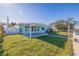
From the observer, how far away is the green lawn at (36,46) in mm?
1891

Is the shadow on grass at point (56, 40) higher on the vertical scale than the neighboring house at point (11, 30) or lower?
lower

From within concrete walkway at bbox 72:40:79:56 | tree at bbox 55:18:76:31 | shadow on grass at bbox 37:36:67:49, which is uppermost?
tree at bbox 55:18:76:31

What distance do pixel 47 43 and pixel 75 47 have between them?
307 millimetres

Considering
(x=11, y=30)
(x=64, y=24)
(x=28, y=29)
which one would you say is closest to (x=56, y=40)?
(x=64, y=24)

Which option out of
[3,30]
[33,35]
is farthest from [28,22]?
[3,30]

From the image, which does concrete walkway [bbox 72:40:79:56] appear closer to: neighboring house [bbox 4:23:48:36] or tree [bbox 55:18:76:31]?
tree [bbox 55:18:76:31]

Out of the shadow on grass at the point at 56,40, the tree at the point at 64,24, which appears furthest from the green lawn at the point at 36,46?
the tree at the point at 64,24

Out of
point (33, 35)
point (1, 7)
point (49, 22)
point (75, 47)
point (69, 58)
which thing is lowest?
point (69, 58)

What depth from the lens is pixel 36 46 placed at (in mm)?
1908

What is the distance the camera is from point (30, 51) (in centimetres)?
190

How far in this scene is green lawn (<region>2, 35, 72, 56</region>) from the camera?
6.20ft

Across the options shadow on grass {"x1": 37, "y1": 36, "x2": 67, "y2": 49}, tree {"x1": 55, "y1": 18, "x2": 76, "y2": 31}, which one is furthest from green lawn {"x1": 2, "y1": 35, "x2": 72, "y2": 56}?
tree {"x1": 55, "y1": 18, "x2": 76, "y2": 31}

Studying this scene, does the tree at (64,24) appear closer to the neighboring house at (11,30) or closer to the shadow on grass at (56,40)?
the shadow on grass at (56,40)

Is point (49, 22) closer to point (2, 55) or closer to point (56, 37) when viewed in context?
point (56, 37)
